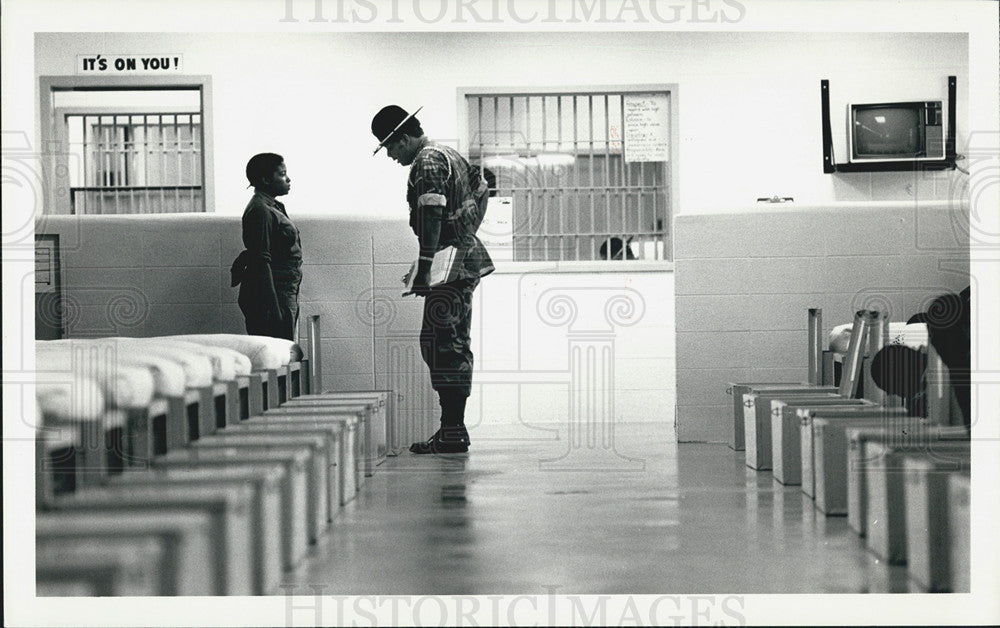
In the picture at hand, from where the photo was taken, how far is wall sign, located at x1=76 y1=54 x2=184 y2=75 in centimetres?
327

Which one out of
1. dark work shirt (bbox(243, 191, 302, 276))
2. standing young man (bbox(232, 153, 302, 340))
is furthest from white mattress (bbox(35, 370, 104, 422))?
dark work shirt (bbox(243, 191, 302, 276))

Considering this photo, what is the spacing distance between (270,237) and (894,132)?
251 centimetres

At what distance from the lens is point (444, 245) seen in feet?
13.8

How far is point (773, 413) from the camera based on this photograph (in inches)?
144

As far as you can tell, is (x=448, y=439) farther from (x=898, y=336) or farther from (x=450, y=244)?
(x=898, y=336)

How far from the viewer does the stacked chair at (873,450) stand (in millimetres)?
2430

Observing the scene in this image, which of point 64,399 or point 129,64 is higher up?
point 129,64

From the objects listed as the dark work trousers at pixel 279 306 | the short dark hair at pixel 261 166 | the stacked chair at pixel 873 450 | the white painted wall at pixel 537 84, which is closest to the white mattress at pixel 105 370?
the dark work trousers at pixel 279 306

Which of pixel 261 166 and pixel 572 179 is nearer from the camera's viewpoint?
pixel 261 166

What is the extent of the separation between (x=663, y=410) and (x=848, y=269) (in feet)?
2.87

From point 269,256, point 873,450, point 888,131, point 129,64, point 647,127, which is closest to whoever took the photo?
point 873,450

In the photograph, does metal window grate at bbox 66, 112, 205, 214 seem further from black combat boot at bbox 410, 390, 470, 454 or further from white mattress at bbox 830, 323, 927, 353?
white mattress at bbox 830, 323, 927, 353

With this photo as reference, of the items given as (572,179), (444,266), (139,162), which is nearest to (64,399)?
(444,266)

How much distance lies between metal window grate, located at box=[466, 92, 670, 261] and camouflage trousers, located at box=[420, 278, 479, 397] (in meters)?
0.49
